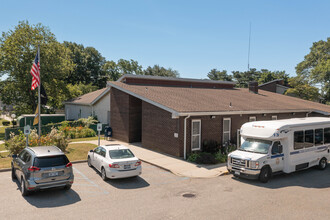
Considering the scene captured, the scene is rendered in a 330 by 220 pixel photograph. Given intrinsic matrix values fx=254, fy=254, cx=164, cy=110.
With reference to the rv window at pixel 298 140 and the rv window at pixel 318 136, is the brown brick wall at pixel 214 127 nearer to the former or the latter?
the rv window at pixel 298 140

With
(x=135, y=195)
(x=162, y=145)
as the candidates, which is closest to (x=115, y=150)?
(x=135, y=195)

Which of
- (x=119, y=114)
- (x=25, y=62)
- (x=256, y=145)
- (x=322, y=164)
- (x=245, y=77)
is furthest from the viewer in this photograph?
(x=245, y=77)

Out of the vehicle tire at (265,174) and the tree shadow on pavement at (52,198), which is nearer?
the tree shadow on pavement at (52,198)

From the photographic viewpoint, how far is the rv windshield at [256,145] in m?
12.4

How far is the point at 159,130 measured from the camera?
58.6 ft

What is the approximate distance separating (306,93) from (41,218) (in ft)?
148

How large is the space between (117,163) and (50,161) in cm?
284

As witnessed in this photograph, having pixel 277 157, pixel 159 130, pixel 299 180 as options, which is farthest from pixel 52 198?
pixel 299 180

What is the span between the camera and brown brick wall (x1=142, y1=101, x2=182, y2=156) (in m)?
16.5

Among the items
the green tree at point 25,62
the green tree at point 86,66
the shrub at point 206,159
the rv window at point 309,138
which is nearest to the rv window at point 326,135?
the rv window at point 309,138

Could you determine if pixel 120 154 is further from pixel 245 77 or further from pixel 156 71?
pixel 245 77

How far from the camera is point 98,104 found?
99.3 feet

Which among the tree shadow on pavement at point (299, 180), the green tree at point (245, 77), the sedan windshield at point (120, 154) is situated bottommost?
the tree shadow on pavement at point (299, 180)

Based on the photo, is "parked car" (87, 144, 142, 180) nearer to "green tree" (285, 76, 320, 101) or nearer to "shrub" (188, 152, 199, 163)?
"shrub" (188, 152, 199, 163)
